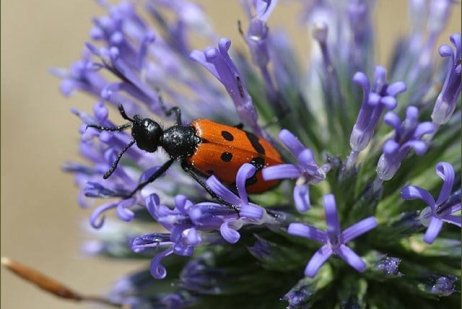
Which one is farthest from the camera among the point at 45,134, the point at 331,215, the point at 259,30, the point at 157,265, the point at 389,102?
the point at 45,134

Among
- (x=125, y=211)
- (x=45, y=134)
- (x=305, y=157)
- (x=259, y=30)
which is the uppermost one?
(x=45, y=134)

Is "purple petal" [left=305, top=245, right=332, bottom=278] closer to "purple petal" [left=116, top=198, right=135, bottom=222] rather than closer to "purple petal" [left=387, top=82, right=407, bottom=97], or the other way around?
"purple petal" [left=387, top=82, right=407, bottom=97]

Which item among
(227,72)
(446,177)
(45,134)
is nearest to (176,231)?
(227,72)

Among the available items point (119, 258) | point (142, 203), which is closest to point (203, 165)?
point (142, 203)

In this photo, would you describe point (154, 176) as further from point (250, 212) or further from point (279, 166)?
point (279, 166)

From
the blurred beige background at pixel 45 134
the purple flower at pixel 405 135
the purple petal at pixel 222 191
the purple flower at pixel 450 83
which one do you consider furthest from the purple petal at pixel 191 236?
the blurred beige background at pixel 45 134

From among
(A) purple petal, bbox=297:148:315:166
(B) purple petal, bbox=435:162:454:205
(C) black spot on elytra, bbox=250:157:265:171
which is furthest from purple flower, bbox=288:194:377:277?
(C) black spot on elytra, bbox=250:157:265:171

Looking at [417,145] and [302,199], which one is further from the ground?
[417,145]
